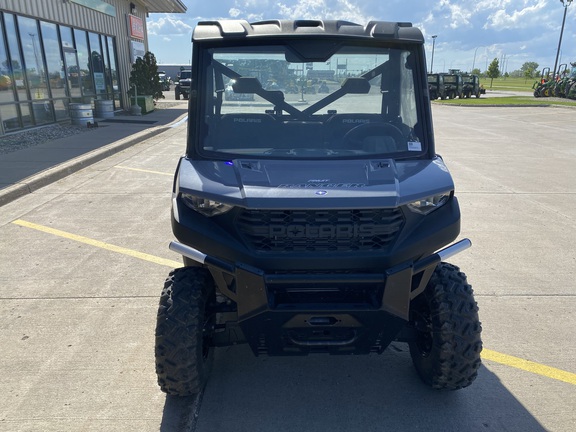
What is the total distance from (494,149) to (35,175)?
10.7 metres

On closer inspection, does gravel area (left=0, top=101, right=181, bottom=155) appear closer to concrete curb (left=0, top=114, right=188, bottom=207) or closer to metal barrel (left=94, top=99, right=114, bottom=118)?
concrete curb (left=0, top=114, right=188, bottom=207)

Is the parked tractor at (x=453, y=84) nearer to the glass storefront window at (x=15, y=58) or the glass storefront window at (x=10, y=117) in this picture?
the glass storefront window at (x=15, y=58)

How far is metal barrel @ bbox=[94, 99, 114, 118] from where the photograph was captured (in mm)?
17344

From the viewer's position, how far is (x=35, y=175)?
8164 mm

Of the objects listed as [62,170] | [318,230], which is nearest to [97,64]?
[62,170]

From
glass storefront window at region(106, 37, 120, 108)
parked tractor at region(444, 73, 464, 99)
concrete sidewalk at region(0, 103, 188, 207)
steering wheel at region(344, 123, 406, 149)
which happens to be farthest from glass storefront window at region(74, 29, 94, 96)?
parked tractor at region(444, 73, 464, 99)

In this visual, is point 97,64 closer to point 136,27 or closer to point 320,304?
point 136,27

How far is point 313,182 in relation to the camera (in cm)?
257

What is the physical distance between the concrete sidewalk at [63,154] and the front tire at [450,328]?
21.3ft

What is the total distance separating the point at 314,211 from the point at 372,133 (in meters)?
0.93

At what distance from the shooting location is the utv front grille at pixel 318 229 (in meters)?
2.45

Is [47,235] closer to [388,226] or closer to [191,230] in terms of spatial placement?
[191,230]

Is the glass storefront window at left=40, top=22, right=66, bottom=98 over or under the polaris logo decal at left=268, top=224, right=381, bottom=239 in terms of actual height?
over

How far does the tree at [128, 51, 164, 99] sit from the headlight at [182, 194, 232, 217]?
18.9 m
